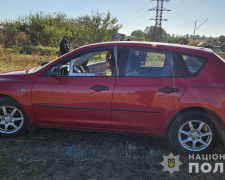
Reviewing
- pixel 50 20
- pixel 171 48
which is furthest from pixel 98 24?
pixel 171 48

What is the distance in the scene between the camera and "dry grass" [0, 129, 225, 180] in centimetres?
253

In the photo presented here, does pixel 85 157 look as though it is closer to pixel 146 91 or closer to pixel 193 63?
pixel 146 91

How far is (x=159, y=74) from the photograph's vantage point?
2869 millimetres

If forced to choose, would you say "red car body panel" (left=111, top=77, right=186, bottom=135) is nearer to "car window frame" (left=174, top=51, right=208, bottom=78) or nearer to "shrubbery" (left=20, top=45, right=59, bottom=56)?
"car window frame" (left=174, top=51, right=208, bottom=78)

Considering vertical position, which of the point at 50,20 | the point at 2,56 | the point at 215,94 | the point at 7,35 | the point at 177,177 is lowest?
the point at 177,177

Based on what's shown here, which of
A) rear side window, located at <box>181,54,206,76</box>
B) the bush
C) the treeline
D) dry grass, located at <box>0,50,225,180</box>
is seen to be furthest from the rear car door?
the treeline

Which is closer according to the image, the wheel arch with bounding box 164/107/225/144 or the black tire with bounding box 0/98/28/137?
the wheel arch with bounding box 164/107/225/144

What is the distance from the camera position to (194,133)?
2895 mm

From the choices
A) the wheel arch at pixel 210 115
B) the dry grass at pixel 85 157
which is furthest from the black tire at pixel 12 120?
the wheel arch at pixel 210 115

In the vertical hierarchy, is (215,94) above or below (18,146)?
above

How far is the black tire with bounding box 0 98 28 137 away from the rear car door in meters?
1.54

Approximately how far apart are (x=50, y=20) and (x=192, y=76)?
27.7m

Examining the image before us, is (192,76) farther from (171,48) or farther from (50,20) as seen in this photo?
(50,20)

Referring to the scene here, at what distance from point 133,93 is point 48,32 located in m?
22.1
